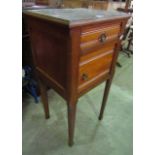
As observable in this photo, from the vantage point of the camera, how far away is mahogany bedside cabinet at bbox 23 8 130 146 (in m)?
0.69

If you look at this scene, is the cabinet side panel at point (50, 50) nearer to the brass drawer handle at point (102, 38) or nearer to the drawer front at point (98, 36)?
the drawer front at point (98, 36)

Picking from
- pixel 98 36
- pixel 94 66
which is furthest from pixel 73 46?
pixel 94 66

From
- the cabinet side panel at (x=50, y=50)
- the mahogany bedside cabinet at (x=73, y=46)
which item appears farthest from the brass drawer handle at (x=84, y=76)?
the cabinet side panel at (x=50, y=50)

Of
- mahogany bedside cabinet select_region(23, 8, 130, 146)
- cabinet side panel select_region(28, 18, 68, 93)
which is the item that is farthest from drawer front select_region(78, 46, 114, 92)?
cabinet side panel select_region(28, 18, 68, 93)

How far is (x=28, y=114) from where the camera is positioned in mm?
1540

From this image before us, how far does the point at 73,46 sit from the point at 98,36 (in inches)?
7.3

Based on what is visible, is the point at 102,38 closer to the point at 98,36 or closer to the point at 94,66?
the point at 98,36

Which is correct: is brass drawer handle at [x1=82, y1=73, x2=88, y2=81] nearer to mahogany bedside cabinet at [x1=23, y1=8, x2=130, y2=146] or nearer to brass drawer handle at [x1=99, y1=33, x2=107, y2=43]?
mahogany bedside cabinet at [x1=23, y1=8, x2=130, y2=146]

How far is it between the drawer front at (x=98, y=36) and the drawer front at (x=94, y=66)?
0.06 meters

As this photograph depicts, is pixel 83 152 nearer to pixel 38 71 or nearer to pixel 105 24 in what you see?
pixel 38 71

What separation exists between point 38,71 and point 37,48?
0.20 metres

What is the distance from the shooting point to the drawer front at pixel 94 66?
A: 868 mm

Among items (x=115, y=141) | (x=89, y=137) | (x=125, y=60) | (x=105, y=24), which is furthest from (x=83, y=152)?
(x=125, y=60)
